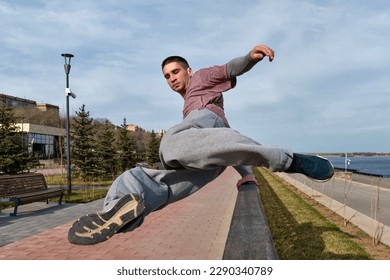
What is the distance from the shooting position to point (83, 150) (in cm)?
1759

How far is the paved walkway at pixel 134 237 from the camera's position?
15.6ft

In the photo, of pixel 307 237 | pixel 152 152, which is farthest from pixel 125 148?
pixel 307 237

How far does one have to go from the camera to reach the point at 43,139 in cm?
5678

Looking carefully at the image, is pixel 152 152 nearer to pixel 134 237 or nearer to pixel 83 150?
pixel 83 150

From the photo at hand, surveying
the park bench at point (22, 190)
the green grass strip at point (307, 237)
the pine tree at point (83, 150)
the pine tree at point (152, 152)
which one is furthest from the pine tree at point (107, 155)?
the green grass strip at point (307, 237)

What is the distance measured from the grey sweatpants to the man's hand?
0.42 m

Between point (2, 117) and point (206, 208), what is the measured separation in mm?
9269

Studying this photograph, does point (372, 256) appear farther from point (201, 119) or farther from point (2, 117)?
point (2, 117)

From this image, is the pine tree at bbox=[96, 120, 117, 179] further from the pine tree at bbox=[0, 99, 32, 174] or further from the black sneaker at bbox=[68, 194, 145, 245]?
the black sneaker at bbox=[68, 194, 145, 245]

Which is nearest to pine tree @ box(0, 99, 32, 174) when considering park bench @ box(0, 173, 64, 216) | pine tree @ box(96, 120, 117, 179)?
park bench @ box(0, 173, 64, 216)

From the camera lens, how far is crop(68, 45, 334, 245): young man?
1.47 meters

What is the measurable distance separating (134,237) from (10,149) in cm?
931

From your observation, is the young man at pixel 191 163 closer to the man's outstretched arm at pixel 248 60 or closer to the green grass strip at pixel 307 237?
the man's outstretched arm at pixel 248 60
